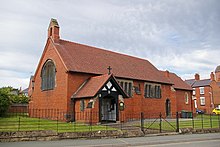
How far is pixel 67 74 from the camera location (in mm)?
26484

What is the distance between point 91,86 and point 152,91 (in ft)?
43.5

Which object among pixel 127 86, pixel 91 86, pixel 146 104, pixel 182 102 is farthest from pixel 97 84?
pixel 182 102

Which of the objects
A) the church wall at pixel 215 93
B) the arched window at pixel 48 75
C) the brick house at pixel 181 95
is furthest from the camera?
the church wall at pixel 215 93

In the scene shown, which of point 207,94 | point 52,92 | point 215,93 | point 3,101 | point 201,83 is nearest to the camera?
point 3,101

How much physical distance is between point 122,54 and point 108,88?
15317mm

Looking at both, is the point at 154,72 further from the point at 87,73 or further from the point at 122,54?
the point at 87,73

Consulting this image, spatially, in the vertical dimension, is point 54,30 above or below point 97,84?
above

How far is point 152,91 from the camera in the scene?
116ft

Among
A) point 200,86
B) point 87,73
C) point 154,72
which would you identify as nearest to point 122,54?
point 154,72

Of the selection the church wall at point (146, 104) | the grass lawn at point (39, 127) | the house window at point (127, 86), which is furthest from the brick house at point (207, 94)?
the grass lawn at point (39, 127)

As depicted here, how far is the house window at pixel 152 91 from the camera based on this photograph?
34438 millimetres

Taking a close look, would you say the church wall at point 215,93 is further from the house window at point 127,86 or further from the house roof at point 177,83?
the house window at point 127,86

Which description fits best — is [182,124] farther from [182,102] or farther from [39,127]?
[182,102]

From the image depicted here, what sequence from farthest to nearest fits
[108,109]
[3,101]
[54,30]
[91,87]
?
[54,30] → [3,101] → [108,109] → [91,87]
